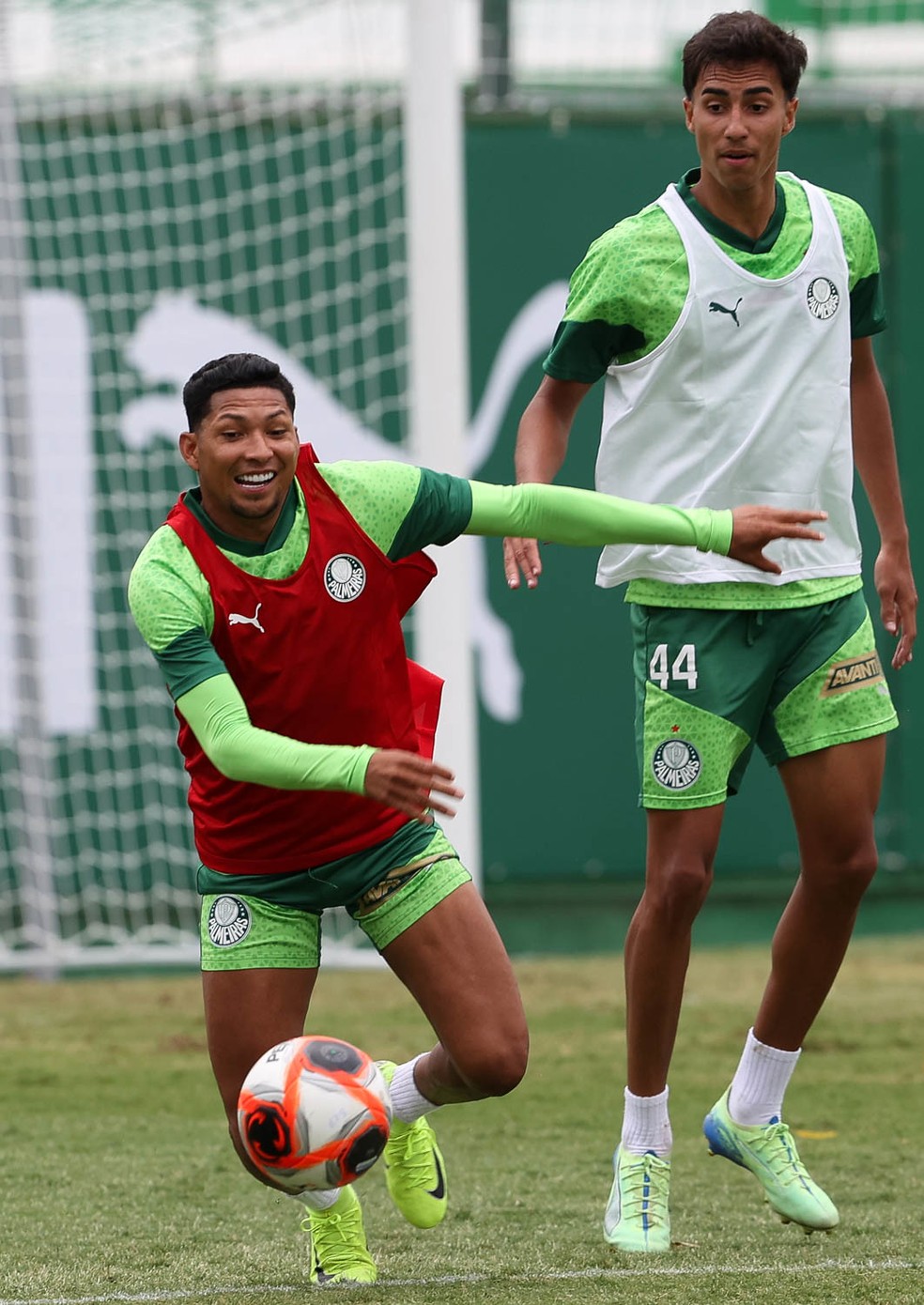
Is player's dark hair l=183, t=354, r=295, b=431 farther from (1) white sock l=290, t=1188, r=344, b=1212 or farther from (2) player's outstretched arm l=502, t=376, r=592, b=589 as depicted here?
(1) white sock l=290, t=1188, r=344, b=1212

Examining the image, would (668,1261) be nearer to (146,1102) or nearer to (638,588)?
(638,588)

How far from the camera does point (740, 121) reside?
4.32 meters

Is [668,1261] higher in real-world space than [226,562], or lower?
lower

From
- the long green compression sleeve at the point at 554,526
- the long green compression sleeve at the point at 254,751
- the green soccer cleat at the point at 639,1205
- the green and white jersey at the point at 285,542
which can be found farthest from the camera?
the green soccer cleat at the point at 639,1205

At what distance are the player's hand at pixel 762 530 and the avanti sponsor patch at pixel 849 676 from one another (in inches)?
16.7

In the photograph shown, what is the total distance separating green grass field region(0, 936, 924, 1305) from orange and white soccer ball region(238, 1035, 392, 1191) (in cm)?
29

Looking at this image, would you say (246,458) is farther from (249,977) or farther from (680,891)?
Result: (680,891)

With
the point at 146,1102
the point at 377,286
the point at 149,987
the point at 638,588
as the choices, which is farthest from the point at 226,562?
the point at 377,286

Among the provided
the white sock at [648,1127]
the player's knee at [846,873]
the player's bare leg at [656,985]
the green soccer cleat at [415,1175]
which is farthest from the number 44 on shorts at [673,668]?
the green soccer cleat at [415,1175]

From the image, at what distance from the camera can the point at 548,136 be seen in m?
9.60

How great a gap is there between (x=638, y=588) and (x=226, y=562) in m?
0.96

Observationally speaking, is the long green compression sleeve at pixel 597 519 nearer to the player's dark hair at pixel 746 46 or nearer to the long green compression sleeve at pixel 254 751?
the long green compression sleeve at pixel 254 751

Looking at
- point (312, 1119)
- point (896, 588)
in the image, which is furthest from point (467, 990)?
point (896, 588)

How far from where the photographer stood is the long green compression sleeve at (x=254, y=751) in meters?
3.65
